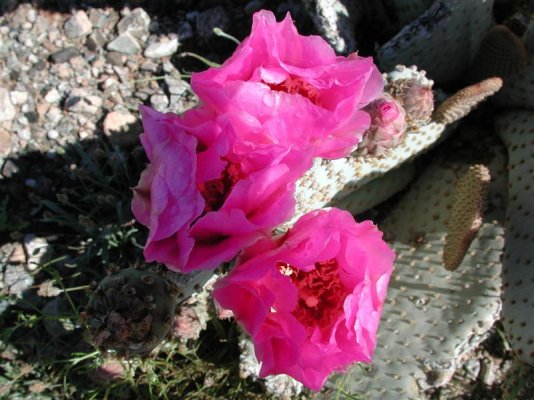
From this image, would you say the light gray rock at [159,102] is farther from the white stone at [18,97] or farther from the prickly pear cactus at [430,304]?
the prickly pear cactus at [430,304]

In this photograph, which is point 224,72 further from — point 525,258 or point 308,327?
point 525,258

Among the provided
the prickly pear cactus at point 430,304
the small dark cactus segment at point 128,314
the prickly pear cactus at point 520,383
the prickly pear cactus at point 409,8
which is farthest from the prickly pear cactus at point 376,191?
the small dark cactus segment at point 128,314

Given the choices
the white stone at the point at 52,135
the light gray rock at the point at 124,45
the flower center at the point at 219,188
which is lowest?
the white stone at the point at 52,135

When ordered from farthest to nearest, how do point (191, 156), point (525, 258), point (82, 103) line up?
point (82, 103) → point (525, 258) → point (191, 156)

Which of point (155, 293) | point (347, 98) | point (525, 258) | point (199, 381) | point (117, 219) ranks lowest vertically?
point (199, 381)

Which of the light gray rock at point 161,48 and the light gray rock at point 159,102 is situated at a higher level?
the light gray rock at point 161,48

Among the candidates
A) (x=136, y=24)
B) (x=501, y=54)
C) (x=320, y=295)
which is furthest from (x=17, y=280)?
(x=501, y=54)

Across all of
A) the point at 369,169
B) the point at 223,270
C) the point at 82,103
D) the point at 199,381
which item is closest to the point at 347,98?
the point at 223,270
